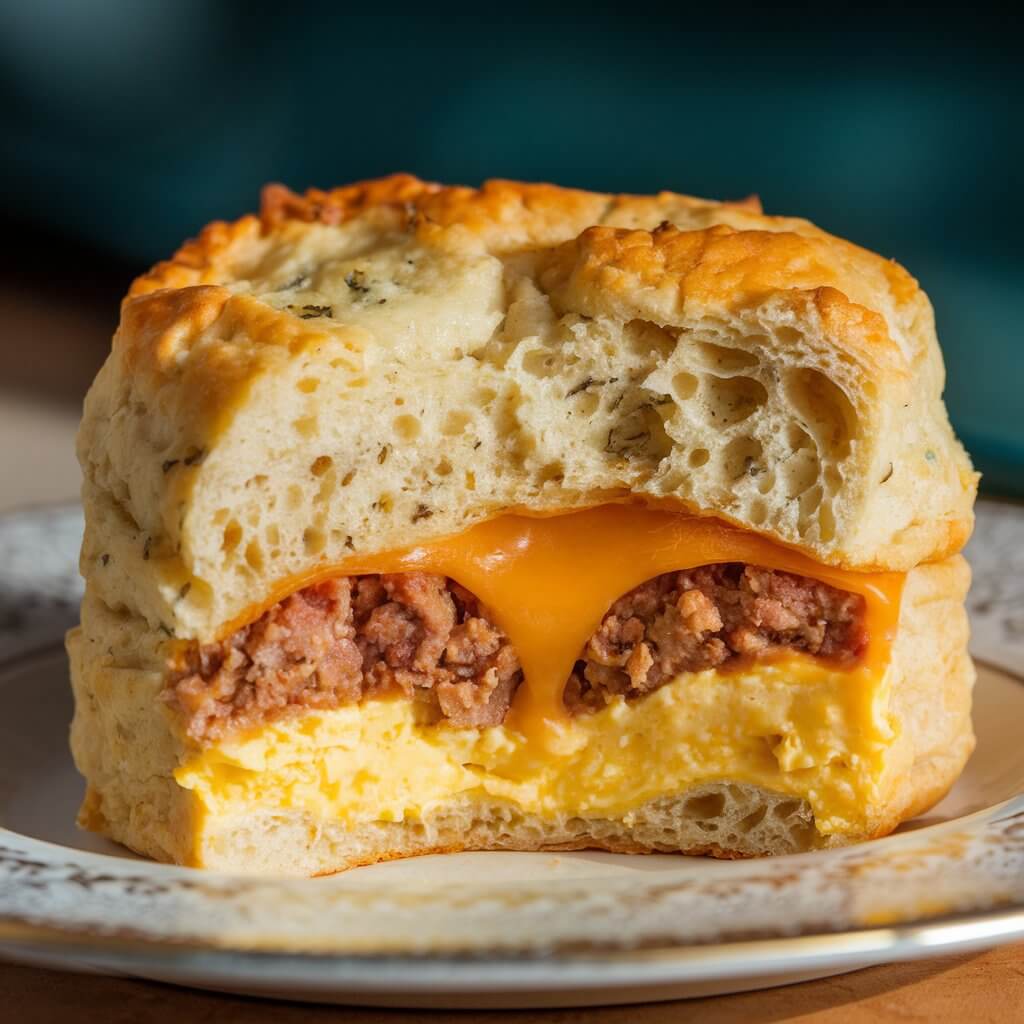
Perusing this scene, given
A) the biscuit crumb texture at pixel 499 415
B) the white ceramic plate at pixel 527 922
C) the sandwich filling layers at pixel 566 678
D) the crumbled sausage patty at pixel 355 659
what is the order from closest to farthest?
the white ceramic plate at pixel 527 922
the biscuit crumb texture at pixel 499 415
the crumbled sausage patty at pixel 355 659
the sandwich filling layers at pixel 566 678

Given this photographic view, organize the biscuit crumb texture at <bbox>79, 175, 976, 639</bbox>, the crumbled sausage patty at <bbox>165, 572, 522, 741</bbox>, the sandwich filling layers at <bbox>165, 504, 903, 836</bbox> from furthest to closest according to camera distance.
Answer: the sandwich filling layers at <bbox>165, 504, 903, 836</bbox>, the crumbled sausage patty at <bbox>165, 572, 522, 741</bbox>, the biscuit crumb texture at <bbox>79, 175, 976, 639</bbox>

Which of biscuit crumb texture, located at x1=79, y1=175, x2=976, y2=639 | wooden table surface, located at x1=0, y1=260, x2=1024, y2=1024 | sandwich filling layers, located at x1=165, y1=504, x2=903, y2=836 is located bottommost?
wooden table surface, located at x1=0, y1=260, x2=1024, y2=1024

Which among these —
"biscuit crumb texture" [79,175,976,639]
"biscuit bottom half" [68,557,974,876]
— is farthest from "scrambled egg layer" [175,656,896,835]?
"biscuit crumb texture" [79,175,976,639]

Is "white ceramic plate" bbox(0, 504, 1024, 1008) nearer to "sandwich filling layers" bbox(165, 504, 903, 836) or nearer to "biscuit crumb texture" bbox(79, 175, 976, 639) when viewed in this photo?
"sandwich filling layers" bbox(165, 504, 903, 836)

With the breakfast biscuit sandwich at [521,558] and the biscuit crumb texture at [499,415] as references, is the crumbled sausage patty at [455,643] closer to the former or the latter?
the breakfast biscuit sandwich at [521,558]

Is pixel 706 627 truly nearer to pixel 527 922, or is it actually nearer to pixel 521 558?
pixel 521 558

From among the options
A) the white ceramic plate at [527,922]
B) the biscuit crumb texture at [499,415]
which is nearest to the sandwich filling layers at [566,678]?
the biscuit crumb texture at [499,415]

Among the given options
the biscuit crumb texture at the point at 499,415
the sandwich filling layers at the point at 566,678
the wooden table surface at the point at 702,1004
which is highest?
the biscuit crumb texture at the point at 499,415

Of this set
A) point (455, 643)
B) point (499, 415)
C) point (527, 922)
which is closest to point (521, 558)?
point (455, 643)

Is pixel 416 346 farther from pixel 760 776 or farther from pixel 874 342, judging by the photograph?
pixel 760 776
